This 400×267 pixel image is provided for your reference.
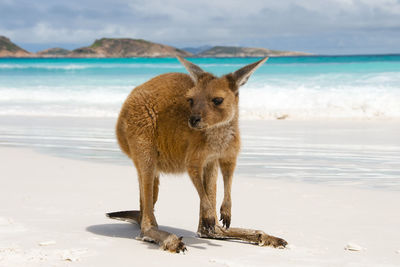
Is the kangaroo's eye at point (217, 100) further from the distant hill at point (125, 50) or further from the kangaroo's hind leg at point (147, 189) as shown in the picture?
the distant hill at point (125, 50)

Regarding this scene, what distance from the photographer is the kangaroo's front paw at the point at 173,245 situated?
125 inches

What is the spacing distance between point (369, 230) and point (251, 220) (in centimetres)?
87

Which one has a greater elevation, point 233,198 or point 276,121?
point 276,121

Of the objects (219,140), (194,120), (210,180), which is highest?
(194,120)

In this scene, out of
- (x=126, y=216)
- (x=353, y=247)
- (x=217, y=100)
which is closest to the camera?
(x=217, y=100)

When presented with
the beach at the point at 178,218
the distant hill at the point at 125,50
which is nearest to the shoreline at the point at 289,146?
the beach at the point at 178,218

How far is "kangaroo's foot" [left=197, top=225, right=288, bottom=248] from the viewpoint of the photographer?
3.36m

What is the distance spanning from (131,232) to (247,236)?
844 mm

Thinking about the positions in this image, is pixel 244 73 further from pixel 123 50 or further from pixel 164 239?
pixel 123 50

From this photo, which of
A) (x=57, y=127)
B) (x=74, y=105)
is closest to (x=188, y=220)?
(x=57, y=127)

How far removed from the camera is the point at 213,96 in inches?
122

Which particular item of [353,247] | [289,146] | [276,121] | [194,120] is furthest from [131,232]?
[276,121]

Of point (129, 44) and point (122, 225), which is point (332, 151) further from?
point (129, 44)

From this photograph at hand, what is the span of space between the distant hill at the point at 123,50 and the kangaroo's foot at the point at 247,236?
97526mm
